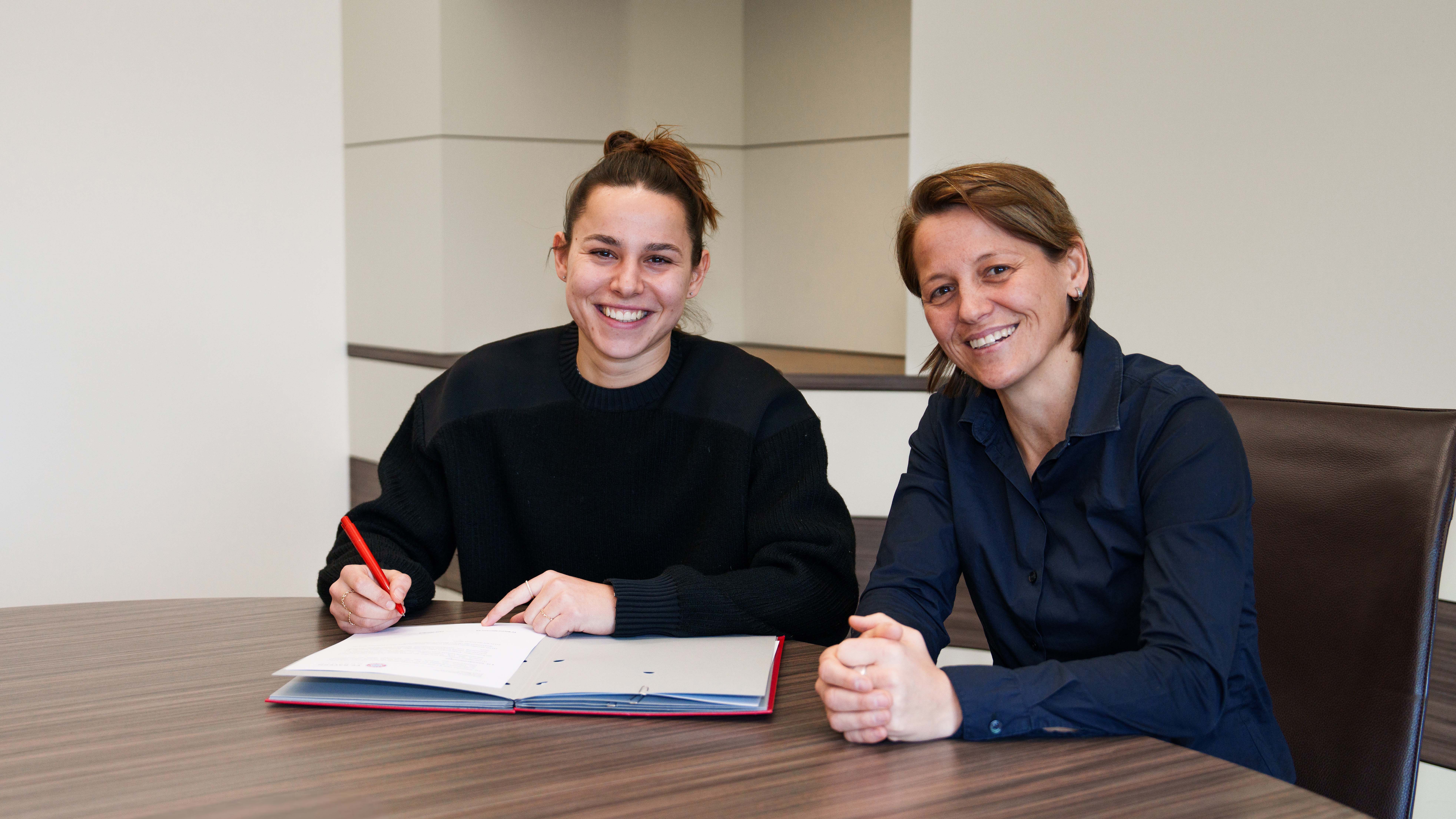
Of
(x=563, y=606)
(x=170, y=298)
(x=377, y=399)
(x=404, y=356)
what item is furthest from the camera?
(x=377, y=399)

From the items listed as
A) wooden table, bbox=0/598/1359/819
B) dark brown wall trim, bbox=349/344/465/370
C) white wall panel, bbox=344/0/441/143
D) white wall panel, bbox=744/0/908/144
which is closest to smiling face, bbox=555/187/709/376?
wooden table, bbox=0/598/1359/819

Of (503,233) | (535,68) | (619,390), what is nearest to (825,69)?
(535,68)

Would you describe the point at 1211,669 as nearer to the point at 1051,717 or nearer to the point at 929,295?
the point at 1051,717

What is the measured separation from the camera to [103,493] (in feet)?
10.3

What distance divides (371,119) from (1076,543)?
2.66 m

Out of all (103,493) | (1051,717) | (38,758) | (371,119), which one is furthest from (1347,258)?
(103,493)

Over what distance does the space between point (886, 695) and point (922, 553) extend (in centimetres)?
40

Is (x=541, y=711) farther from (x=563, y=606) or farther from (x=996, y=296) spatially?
(x=996, y=296)

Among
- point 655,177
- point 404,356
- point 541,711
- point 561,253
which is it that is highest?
point 655,177

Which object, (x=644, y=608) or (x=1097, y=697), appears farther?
(x=644, y=608)

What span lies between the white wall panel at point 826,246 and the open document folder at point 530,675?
7.31 feet

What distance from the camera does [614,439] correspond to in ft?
5.67

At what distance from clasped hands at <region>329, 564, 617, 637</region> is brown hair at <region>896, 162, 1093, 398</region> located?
1.80 ft

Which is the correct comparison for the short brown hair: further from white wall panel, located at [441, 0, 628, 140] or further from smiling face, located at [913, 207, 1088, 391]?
white wall panel, located at [441, 0, 628, 140]
